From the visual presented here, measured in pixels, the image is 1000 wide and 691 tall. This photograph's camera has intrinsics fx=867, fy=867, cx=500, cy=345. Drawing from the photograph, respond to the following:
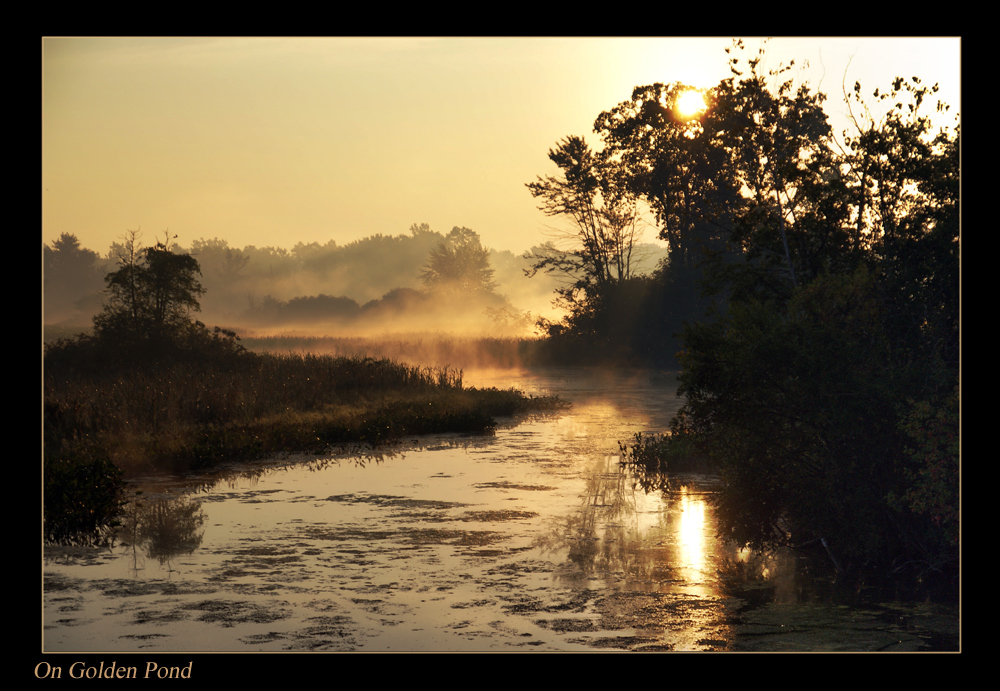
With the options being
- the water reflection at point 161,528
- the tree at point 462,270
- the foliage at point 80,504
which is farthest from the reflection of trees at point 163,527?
the tree at point 462,270

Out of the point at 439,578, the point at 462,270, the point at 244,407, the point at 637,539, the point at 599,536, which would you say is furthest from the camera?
the point at 462,270

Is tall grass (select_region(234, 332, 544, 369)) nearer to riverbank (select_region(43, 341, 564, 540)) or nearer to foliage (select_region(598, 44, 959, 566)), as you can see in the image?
riverbank (select_region(43, 341, 564, 540))

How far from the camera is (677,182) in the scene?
39.8 m

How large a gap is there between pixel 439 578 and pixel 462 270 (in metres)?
64.6

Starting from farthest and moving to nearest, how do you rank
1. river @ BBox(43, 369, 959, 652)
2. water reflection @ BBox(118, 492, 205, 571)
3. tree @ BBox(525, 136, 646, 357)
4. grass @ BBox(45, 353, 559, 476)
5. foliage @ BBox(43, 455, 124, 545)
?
1. tree @ BBox(525, 136, 646, 357)
2. grass @ BBox(45, 353, 559, 476)
3. foliage @ BBox(43, 455, 124, 545)
4. water reflection @ BBox(118, 492, 205, 571)
5. river @ BBox(43, 369, 959, 652)

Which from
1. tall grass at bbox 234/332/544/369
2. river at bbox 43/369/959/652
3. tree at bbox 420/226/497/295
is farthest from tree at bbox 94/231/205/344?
tree at bbox 420/226/497/295

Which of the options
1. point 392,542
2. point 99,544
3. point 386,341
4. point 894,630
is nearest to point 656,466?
point 392,542

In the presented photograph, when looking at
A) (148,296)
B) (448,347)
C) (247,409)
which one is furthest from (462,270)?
(247,409)

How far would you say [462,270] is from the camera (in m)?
73.1

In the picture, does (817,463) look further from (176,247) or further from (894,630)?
(176,247)

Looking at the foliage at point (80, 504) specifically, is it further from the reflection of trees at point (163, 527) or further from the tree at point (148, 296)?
the tree at point (148, 296)

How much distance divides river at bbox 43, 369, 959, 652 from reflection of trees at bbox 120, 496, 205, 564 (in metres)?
0.04

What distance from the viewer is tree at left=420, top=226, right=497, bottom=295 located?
238ft

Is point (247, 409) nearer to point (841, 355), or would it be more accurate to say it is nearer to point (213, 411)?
point (213, 411)
